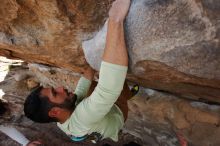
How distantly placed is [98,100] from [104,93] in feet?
0.26

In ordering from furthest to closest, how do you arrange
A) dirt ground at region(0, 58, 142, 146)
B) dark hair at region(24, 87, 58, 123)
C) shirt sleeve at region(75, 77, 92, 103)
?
1. dirt ground at region(0, 58, 142, 146)
2. shirt sleeve at region(75, 77, 92, 103)
3. dark hair at region(24, 87, 58, 123)

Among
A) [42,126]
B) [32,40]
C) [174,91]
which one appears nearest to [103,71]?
[32,40]

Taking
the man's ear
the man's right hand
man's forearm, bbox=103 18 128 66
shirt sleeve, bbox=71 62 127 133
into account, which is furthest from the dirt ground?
the man's right hand

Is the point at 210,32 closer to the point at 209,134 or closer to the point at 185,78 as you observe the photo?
the point at 185,78

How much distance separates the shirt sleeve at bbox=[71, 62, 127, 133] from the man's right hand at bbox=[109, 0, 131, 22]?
0.27 meters

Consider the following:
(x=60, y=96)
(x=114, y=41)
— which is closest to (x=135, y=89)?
(x=60, y=96)

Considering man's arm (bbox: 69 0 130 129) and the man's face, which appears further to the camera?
the man's face

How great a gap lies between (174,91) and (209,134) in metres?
0.52

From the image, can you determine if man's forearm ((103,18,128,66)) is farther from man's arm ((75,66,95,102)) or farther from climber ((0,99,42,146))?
climber ((0,99,42,146))

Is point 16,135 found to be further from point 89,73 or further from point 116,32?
point 116,32

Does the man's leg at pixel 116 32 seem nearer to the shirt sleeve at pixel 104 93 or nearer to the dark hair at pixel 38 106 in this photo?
the shirt sleeve at pixel 104 93

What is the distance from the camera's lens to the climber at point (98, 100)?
2039 mm

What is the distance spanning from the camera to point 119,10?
204 cm

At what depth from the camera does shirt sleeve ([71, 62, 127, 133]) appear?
6.75ft
